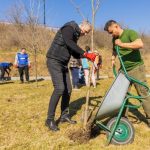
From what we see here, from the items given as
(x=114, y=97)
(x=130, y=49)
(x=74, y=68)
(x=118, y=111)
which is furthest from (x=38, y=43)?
(x=114, y=97)

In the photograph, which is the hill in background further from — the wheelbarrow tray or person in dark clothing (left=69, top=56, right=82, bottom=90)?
the wheelbarrow tray

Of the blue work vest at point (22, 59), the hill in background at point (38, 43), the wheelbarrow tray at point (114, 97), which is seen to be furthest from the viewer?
the hill in background at point (38, 43)

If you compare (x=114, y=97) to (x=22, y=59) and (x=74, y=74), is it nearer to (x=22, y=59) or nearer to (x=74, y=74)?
(x=74, y=74)

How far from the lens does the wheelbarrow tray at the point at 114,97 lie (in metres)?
5.26

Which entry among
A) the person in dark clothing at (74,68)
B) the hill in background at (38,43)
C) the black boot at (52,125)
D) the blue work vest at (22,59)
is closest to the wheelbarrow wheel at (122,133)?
the black boot at (52,125)

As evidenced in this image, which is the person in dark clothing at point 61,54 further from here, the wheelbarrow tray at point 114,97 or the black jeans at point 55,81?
the wheelbarrow tray at point 114,97

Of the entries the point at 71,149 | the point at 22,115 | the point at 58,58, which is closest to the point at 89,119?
the point at 71,149

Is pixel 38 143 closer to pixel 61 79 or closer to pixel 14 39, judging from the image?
pixel 61 79

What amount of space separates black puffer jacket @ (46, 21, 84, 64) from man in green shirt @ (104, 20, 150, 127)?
545 mm

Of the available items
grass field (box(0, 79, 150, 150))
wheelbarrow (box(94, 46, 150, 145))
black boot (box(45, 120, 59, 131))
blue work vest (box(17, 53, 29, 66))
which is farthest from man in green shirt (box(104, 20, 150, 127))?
Result: blue work vest (box(17, 53, 29, 66))

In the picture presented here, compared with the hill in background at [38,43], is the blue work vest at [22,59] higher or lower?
higher

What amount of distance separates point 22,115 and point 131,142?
2954mm

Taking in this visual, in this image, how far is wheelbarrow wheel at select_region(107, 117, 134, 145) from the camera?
Answer: 5355 millimetres

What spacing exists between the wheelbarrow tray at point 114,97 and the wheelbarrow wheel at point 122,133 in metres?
0.19
